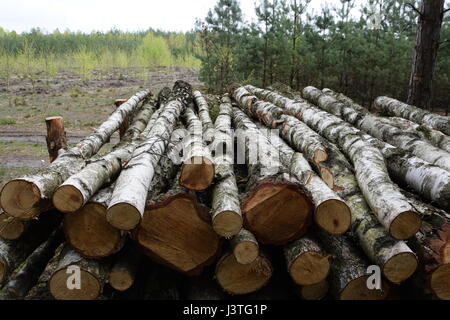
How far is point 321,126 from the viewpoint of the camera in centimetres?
464

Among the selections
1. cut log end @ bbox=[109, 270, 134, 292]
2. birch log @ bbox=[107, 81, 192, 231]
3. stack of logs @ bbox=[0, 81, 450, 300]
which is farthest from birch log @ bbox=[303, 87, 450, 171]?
cut log end @ bbox=[109, 270, 134, 292]

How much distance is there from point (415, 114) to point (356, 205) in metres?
3.45

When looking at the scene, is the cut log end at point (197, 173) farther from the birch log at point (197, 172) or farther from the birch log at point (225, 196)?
the birch log at point (225, 196)

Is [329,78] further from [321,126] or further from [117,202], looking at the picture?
[117,202]

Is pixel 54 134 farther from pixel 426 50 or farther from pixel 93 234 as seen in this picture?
pixel 426 50

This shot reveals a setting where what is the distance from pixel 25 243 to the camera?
292 centimetres

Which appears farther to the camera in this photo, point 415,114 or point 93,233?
point 415,114

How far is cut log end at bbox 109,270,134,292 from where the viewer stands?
2684mm

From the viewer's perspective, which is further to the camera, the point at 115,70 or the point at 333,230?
the point at 115,70

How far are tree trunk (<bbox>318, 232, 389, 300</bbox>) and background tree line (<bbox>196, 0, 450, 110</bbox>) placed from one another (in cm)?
918

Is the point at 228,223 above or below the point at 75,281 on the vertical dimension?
above

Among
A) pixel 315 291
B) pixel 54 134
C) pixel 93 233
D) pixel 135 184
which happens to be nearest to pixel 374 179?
pixel 315 291
